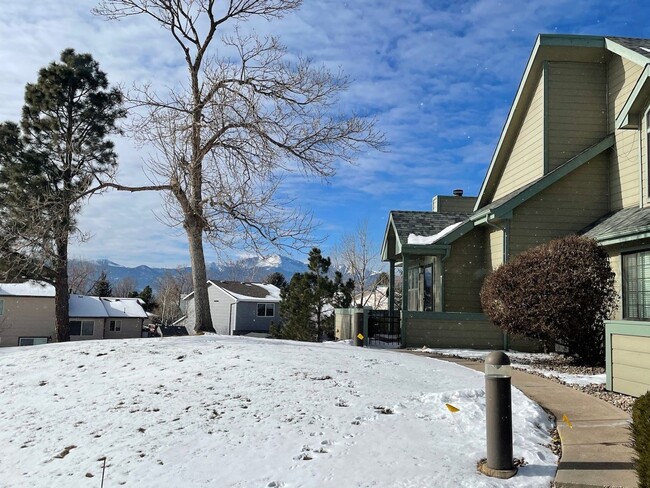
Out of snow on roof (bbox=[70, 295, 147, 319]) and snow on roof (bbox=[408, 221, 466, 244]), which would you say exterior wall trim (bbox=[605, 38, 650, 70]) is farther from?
snow on roof (bbox=[70, 295, 147, 319])

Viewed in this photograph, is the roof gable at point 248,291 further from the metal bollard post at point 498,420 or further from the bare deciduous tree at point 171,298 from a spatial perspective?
the metal bollard post at point 498,420

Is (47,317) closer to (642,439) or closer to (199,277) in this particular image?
(199,277)

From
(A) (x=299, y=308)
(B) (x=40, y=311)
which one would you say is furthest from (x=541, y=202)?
(B) (x=40, y=311)

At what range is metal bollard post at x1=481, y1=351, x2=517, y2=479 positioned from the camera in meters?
4.40

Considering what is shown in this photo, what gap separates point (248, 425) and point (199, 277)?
9121 mm

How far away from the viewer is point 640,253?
11.7 metres

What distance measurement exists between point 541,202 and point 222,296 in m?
42.6

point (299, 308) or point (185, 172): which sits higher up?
point (185, 172)

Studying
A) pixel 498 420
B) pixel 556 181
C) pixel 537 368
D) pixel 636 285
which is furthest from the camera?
pixel 556 181

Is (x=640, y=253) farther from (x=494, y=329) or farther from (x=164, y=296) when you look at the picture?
(x=164, y=296)

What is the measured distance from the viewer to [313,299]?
30.5 meters

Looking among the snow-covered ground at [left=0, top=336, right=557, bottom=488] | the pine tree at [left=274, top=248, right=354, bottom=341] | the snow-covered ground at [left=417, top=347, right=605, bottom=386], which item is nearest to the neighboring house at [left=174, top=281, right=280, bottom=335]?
the pine tree at [left=274, top=248, right=354, bottom=341]

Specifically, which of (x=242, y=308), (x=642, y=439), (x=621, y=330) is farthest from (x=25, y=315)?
(x=642, y=439)

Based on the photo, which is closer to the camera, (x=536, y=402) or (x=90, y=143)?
(x=536, y=402)
